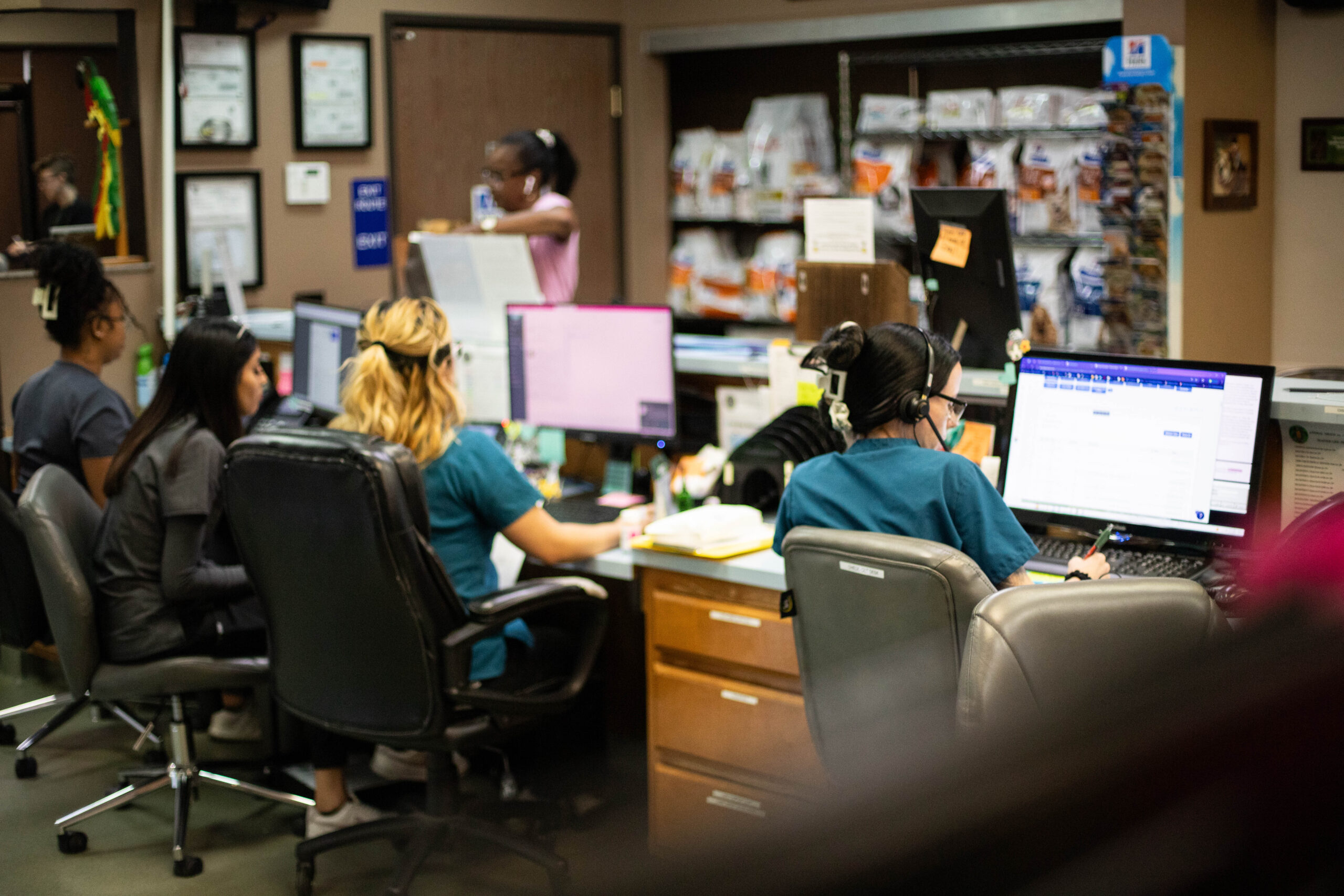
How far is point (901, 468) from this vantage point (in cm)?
197

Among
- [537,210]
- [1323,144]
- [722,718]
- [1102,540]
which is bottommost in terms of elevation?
[722,718]

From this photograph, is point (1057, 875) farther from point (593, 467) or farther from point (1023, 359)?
point (593, 467)

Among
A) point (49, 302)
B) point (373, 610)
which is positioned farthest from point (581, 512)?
point (49, 302)

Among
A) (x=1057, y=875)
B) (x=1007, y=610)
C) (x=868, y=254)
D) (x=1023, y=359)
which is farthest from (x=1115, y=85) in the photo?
(x=1057, y=875)

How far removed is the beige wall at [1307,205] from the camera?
13.7ft

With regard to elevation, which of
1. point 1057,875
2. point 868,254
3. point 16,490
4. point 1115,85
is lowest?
point 16,490

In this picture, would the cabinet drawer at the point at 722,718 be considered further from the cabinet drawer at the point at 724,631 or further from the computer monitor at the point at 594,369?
the computer monitor at the point at 594,369

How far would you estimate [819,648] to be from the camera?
76.0 inches

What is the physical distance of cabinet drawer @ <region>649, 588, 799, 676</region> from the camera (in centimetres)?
238

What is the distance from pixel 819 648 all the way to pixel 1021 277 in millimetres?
2906

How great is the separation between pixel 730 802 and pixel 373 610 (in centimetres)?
78

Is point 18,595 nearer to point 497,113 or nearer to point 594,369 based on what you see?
point 594,369

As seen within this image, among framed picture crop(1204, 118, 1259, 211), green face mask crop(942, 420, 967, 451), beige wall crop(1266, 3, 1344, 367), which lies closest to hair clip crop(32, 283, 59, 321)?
green face mask crop(942, 420, 967, 451)

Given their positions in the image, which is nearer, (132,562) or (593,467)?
(132,562)
